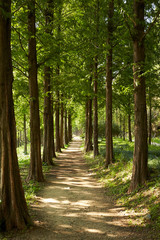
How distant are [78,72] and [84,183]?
8675 mm

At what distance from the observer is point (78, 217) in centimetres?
588

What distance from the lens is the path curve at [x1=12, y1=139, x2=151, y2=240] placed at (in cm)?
479

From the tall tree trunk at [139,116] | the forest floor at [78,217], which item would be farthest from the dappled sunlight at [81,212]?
the tall tree trunk at [139,116]

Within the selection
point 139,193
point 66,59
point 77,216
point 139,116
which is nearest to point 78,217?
point 77,216

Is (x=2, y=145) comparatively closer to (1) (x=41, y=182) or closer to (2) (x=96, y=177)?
(1) (x=41, y=182)

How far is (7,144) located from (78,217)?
3.03 m

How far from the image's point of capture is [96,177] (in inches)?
425

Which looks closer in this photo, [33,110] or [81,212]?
[81,212]

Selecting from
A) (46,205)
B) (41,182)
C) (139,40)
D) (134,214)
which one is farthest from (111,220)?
(139,40)

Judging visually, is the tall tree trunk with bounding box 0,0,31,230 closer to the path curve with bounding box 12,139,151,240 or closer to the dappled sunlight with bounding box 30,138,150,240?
the path curve with bounding box 12,139,151,240

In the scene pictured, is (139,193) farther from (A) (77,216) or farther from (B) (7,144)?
(B) (7,144)

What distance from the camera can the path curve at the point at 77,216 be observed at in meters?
4.79

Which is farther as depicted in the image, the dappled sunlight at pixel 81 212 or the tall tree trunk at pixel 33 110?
the tall tree trunk at pixel 33 110

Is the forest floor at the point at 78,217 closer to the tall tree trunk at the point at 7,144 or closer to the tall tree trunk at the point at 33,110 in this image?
the tall tree trunk at the point at 7,144
